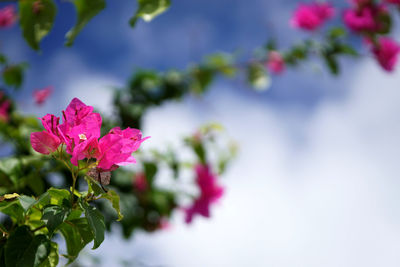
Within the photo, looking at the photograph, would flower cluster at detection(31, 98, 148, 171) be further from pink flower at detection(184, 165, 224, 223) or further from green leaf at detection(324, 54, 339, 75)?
green leaf at detection(324, 54, 339, 75)

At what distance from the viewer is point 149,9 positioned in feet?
1.56

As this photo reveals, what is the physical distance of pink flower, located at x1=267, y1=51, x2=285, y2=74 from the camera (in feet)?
Result: 5.29

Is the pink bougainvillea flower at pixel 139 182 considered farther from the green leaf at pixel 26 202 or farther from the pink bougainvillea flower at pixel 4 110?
the green leaf at pixel 26 202

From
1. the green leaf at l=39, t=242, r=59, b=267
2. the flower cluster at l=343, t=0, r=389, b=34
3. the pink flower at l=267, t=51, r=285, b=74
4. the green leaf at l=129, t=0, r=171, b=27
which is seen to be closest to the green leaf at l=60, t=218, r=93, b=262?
the green leaf at l=39, t=242, r=59, b=267

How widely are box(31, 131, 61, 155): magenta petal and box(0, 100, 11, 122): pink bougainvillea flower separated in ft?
3.08

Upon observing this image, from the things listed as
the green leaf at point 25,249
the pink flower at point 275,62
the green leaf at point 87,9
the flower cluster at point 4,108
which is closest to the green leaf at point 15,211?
the green leaf at point 25,249

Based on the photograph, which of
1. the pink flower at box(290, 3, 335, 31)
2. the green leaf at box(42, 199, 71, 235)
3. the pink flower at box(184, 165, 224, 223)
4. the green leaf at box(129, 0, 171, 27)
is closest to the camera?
the green leaf at box(42, 199, 71, 235)

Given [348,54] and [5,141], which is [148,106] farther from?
[348,54]

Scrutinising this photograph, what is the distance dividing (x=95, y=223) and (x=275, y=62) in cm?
143

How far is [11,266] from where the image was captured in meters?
0.31

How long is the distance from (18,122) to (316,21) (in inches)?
44.6

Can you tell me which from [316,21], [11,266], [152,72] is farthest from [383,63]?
[11,266]

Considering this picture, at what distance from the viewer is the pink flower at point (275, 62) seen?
1.61 m

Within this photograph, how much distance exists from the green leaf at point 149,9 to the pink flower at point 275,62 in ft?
3.89
